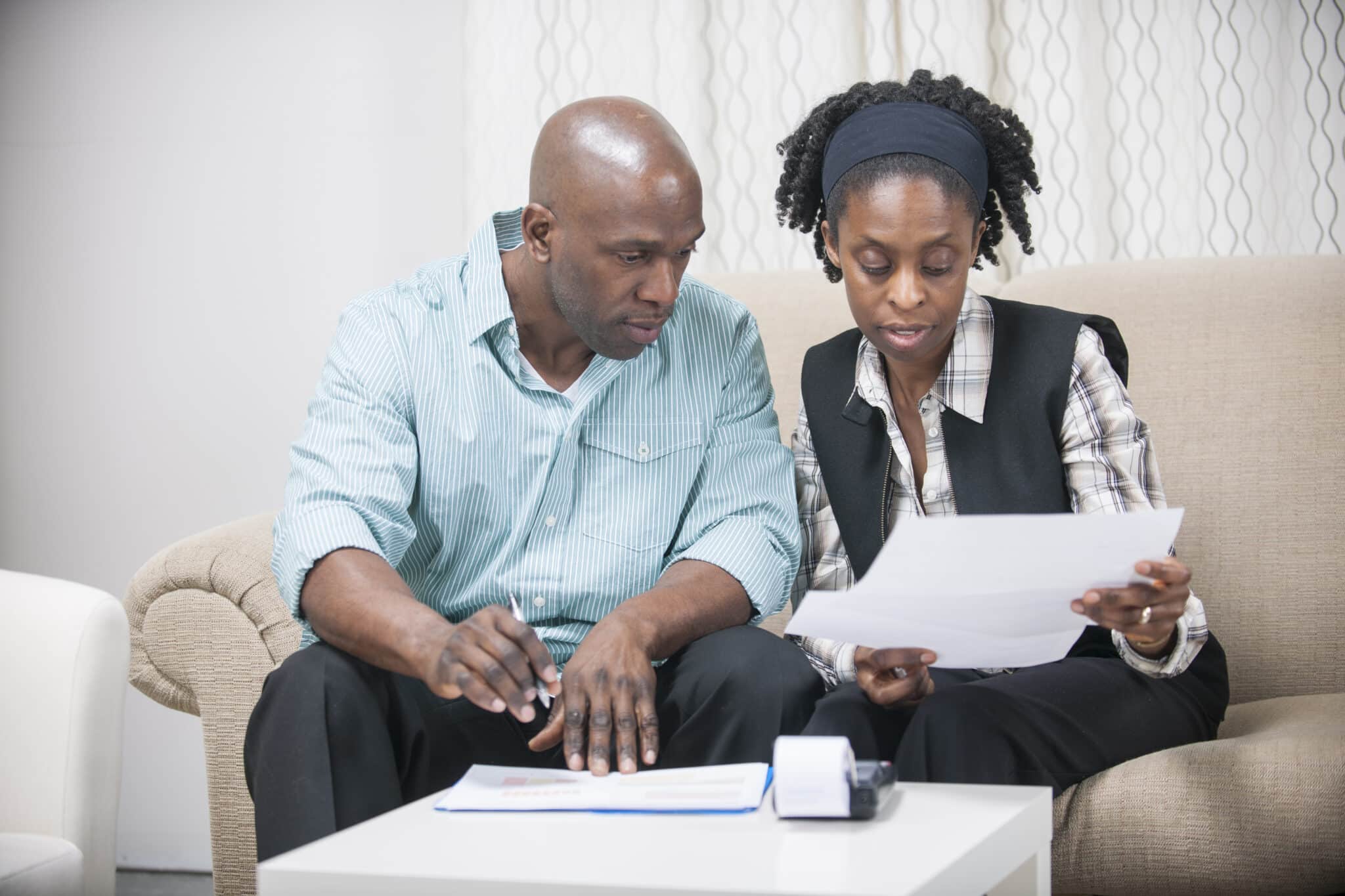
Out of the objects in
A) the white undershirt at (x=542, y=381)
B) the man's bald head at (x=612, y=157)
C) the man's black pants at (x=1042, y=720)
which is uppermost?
the man's bald head at (x=612, y=157)

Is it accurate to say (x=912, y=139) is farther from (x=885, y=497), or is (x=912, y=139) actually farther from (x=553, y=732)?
(x=553, y=732)

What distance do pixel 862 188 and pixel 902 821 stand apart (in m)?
0.70

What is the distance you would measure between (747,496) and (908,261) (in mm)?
311

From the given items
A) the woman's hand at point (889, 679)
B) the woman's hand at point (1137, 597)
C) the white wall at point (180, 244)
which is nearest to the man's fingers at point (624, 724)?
the woman's hand at point (889, 679)

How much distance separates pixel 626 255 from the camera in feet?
4.51

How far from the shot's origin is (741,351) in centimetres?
154

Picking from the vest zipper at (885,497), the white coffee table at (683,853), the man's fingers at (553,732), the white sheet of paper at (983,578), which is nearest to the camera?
the white coffee table at (683,853)

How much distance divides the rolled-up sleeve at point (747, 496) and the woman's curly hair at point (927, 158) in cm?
17

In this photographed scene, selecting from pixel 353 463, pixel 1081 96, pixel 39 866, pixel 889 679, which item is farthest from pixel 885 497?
pixel 1081 96

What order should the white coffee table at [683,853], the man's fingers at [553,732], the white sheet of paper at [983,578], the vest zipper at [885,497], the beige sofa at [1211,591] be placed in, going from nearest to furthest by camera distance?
the white coffee table at [683,853]
the white sheet of paper at [983,578]
the man's fingers at [553,732]
the beige sofa at [1211,591]
the vest zipper at [885,497]

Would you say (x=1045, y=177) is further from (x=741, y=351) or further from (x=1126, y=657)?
(x=1126, y=657)

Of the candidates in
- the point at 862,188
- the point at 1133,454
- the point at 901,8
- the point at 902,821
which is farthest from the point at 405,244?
the point at 902,821

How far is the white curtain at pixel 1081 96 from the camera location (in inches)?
82.9

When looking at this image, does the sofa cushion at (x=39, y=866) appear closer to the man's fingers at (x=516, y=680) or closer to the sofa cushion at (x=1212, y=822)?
the man's fingers at (x=516, y=680)
